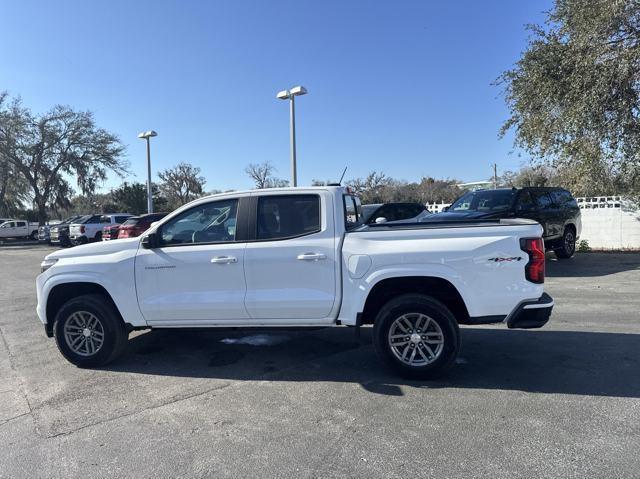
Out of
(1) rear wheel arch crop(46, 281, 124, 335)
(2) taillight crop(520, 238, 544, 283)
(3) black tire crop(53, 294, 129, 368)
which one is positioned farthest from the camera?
(1) rear wheel arch crop(46, 281, 124, 335)

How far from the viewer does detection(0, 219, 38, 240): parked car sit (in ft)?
116

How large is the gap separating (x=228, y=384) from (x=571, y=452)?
3.08m

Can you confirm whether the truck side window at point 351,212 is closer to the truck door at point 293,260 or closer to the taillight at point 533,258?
the truck door at point 293,260

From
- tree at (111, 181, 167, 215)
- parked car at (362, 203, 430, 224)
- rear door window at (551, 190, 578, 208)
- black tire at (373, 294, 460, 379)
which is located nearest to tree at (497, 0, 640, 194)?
rear door window at (551, 190, 578, 208)

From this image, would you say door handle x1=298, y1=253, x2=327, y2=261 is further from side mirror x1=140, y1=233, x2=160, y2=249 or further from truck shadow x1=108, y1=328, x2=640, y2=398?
side mirror x1=140, y1=233, x2=160, y2=249

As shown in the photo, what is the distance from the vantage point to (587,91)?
13.0m

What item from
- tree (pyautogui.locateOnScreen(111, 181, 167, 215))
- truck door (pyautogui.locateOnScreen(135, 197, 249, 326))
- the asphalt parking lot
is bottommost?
the asphalt parking lot

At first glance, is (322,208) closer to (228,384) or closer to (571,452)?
(228,384)

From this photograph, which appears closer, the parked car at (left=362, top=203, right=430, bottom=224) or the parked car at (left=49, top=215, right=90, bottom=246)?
the parked car at (left=362, top=203, right=430, bottom=224)

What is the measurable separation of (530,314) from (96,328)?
4.59 meters

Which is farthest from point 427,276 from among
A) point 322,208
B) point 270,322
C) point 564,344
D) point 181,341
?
point 181,341

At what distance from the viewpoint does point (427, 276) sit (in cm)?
470

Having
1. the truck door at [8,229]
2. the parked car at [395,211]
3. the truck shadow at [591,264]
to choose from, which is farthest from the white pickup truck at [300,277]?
the truck door at [8,229]

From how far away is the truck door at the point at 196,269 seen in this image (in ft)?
16.9
